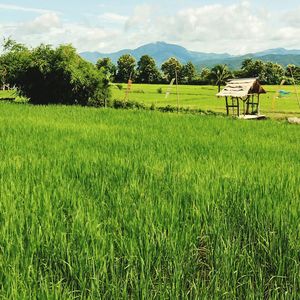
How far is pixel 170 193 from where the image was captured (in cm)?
370

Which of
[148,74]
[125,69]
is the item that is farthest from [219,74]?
[125,69]

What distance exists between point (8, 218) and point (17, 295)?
96cm

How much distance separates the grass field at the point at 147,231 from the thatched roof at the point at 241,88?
1644 centimetres

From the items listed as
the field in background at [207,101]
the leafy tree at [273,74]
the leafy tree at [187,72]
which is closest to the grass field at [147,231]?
the field in background at [207,101]

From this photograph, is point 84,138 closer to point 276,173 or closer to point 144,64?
point 276,173

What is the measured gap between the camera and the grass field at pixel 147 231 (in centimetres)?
218

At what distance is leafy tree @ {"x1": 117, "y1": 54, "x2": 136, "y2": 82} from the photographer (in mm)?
61987

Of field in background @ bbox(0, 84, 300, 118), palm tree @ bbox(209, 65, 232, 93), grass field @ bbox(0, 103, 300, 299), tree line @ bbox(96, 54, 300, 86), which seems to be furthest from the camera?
tree line @ bbox(96, 54, 300, 86)

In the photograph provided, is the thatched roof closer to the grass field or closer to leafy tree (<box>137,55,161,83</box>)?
the grass field

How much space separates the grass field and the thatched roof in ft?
53.9

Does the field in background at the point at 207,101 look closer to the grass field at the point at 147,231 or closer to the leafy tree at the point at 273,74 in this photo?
the grass field at the point at 147,231

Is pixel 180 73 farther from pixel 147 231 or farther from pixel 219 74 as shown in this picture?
pixel 147 231

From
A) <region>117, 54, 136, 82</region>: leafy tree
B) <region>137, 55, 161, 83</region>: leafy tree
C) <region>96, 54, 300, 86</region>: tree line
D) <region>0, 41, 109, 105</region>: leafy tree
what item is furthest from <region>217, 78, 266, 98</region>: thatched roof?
<region>137, 55, 161, 83</region>: leafy tree

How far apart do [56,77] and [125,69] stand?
1752 inches
